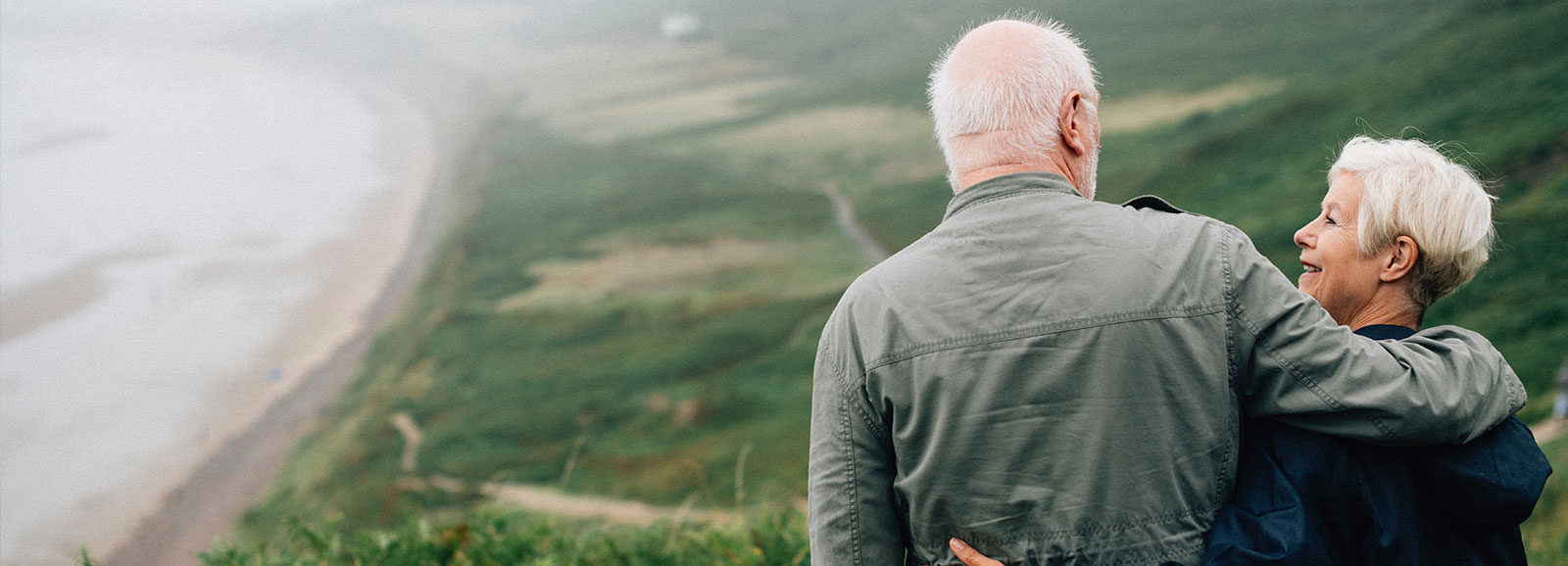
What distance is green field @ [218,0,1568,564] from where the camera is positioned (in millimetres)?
8273

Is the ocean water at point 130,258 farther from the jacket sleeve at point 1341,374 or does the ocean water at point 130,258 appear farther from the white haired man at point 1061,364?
the jacket sleeve at point 1341,374

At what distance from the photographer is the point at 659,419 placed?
11.5 m

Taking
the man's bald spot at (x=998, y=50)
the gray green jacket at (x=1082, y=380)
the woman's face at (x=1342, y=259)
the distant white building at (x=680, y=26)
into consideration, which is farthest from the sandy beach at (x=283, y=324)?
the distant white building at (x=680, y=26)

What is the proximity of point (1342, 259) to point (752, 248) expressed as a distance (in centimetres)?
1438

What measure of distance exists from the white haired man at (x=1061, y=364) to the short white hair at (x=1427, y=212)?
227 mm

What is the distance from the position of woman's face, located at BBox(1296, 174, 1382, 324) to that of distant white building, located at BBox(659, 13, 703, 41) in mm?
29775

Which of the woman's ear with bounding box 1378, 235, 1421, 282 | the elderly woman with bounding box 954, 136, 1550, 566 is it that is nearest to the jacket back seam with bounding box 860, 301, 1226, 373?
the elderly woman with bounding box 954, 136, 1550, 566

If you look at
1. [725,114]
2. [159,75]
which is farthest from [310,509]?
[725,114]

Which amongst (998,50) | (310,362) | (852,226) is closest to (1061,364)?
(998,50)

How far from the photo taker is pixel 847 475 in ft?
6.06

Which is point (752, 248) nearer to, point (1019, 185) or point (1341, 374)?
point (1019, 185)

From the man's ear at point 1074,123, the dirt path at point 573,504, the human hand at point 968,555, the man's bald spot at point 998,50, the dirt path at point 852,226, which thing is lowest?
the dirt path at point 573,504

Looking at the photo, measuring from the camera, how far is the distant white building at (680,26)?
3080 cm

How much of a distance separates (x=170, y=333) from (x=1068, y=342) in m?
10.1
